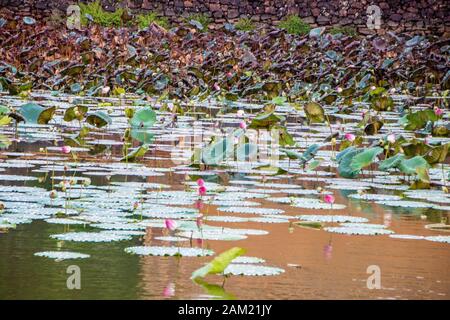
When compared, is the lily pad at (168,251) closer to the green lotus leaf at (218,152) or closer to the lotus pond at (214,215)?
the lotus pond at (214,215)

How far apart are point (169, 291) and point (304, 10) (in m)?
24.1

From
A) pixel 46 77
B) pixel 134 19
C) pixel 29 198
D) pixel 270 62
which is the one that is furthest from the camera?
pixel 134 19

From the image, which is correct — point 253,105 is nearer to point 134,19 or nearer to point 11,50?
point 11,50

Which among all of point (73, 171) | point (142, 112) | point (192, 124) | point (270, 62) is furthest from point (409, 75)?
point (73, 171)

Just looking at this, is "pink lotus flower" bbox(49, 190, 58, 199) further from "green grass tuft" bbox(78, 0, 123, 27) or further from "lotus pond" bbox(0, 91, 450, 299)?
"green grass tuft" bbox(78, 0, 123, 27)

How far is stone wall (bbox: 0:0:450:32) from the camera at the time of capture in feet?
88.3

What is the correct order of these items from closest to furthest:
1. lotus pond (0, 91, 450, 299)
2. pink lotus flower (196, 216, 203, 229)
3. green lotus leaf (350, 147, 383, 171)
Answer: lotus pond (0, 91, 450, 299)
pink lotus flower (196, 216, 203, 229)
green lotus leaf (350, 147, 383, 171)

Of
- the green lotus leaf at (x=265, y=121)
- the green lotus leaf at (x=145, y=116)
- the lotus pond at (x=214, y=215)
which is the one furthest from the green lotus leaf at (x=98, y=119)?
the green lotus leaf at (x=265, y=121)

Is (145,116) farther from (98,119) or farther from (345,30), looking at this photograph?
(345,30)

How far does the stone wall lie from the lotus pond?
738 inches

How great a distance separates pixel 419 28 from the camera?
26.9 m

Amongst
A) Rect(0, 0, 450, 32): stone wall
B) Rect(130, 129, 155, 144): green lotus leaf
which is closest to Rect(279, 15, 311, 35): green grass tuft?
Rect(0, 0, 450, 32): stone wall

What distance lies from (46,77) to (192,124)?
4.69 meters

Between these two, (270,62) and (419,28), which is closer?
(270,62)
